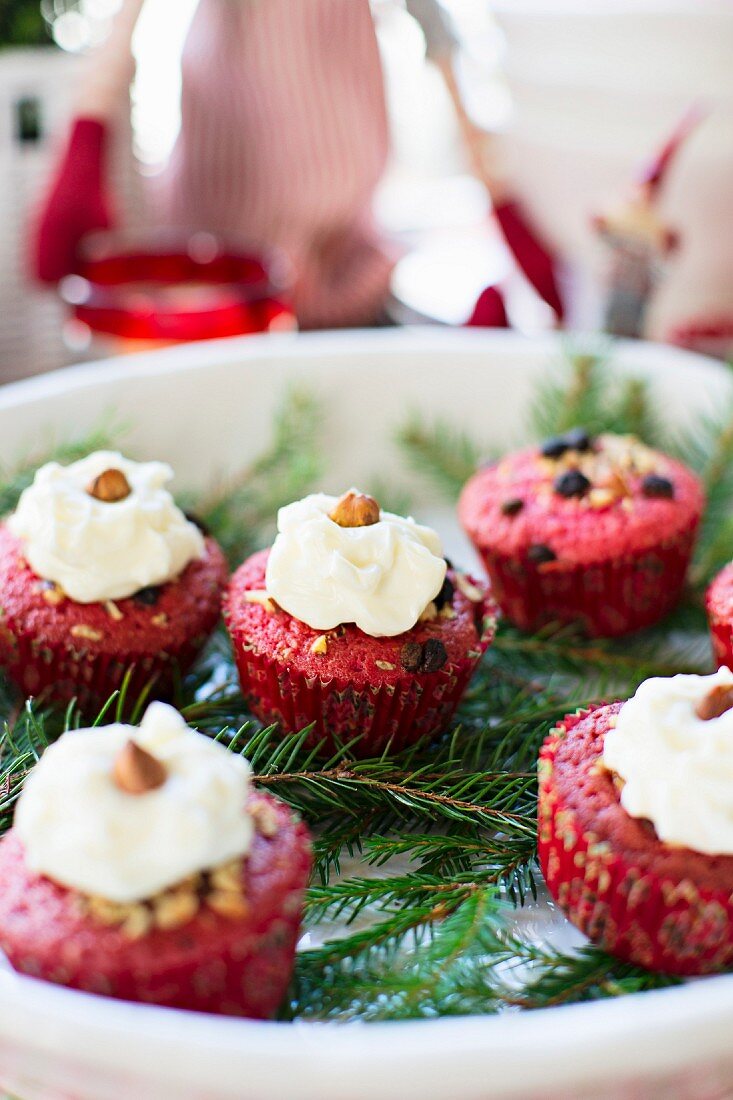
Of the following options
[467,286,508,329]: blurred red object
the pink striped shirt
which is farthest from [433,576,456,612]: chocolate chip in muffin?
the pink striped shirt

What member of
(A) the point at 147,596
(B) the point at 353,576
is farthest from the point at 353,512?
(A) the point at 147,596

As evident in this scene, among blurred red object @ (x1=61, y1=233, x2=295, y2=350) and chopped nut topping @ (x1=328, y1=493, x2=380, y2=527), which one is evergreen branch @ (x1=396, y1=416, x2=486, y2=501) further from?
chopped nut topping @ (x1=328, y1=493, x2=380, y2=527)

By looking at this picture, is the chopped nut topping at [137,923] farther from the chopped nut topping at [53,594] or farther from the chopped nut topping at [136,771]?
the chopped nut topping at [53,594]

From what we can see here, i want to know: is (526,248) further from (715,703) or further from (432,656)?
(715,703)

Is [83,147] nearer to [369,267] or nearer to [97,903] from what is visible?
[369,267]

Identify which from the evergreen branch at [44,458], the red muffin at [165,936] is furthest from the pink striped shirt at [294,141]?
the red muffin at [165,936]
